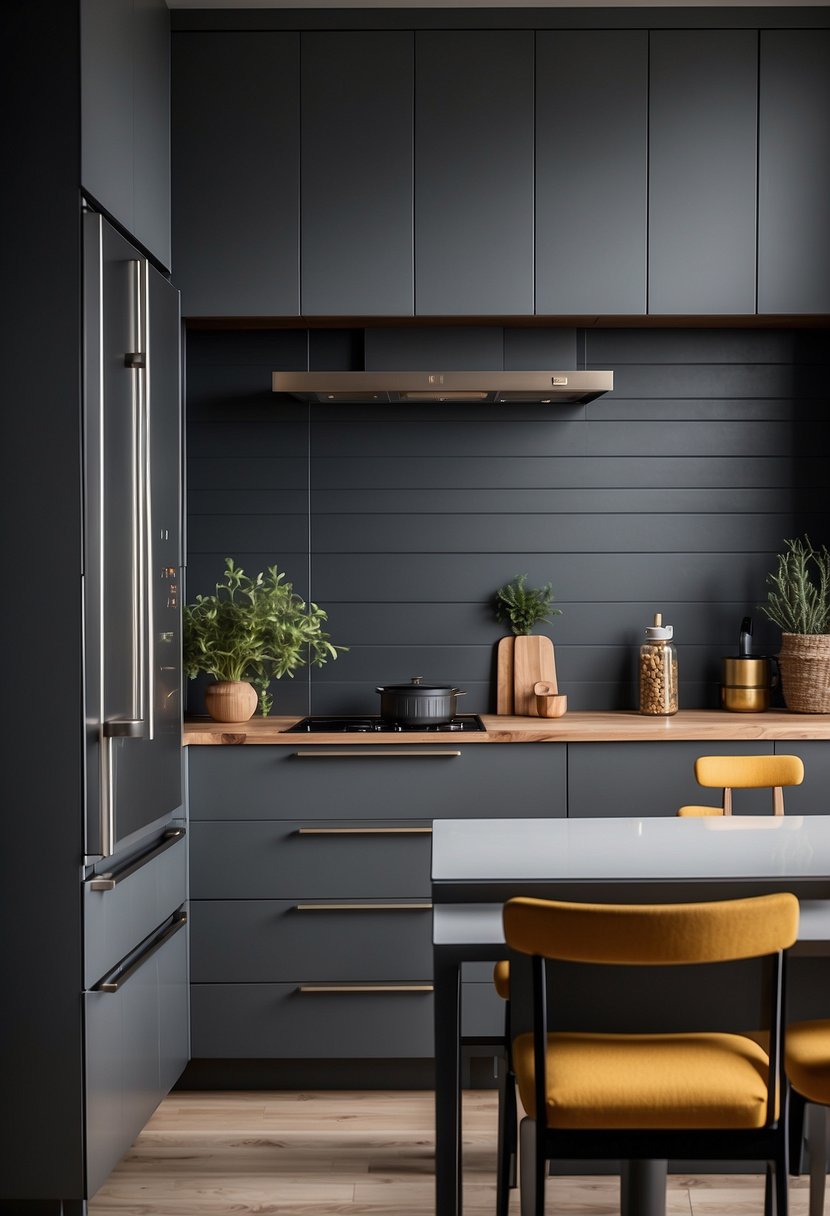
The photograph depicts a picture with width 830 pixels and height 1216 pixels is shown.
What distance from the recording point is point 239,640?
345 centimetres

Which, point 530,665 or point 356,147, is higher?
point 356,147

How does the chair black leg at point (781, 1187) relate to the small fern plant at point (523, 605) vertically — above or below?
below

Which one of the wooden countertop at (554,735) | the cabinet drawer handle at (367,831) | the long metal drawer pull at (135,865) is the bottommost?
the cabinet drawer handle at (367,831)

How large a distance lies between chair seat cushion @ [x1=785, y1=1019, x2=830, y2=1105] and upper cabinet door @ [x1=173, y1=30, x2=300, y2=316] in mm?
2610

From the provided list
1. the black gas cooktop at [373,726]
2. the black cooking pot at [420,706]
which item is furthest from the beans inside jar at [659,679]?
the black cooking pot at [420,706]

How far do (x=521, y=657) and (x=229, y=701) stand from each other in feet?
3.28

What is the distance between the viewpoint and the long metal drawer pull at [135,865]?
7.98 ft

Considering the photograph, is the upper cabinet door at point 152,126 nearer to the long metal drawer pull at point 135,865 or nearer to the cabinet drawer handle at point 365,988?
the long metal drawer pull at point 135,865

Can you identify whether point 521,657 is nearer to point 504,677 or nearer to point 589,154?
point 504,677

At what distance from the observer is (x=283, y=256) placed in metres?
3.48

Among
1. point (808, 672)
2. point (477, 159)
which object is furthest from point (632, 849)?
point (477, 159)

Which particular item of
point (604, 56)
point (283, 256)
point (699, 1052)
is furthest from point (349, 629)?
point (699, 1052)

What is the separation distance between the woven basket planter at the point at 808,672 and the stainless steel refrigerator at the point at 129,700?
75.9 inches

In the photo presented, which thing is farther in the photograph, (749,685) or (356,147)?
(749,685)
